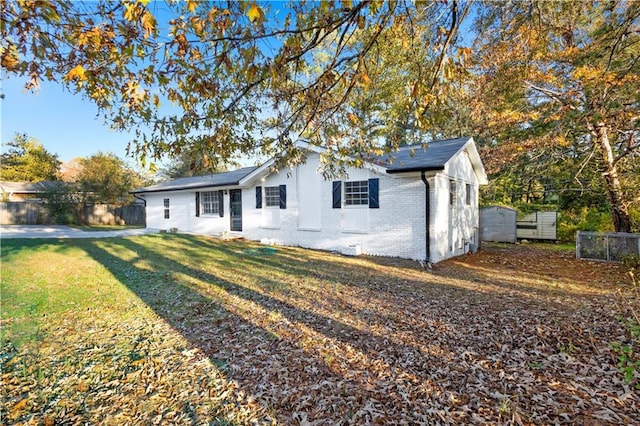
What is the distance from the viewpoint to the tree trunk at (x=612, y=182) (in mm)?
9211

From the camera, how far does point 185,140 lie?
12.2 ft

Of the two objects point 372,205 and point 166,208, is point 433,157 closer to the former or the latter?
point 372,205

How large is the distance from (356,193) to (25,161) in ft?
119

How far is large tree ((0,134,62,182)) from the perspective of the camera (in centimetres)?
3009

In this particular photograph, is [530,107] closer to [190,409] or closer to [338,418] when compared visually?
[338,418]

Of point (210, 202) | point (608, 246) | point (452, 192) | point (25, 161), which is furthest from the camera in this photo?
point (25, 161)

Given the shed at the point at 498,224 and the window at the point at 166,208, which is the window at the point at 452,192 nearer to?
the shed at the point at 498,224

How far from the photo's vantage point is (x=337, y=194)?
10.8m

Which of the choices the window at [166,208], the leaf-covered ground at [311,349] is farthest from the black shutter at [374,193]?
the window at [166,208]

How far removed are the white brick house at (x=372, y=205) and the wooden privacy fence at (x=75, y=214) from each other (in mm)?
14264

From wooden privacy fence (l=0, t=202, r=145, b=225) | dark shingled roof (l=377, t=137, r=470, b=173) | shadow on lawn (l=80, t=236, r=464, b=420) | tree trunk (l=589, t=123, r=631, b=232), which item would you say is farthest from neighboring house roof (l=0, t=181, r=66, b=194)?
tree trunk (l=589, t=123, r=631, b=232)

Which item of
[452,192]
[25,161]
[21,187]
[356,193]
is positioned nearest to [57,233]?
[356,193]

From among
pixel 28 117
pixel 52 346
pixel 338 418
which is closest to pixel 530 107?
pixel 338 418

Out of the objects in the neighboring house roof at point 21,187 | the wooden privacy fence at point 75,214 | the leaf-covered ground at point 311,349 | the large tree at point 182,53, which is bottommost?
the leaf-covered ground at point 311,349
